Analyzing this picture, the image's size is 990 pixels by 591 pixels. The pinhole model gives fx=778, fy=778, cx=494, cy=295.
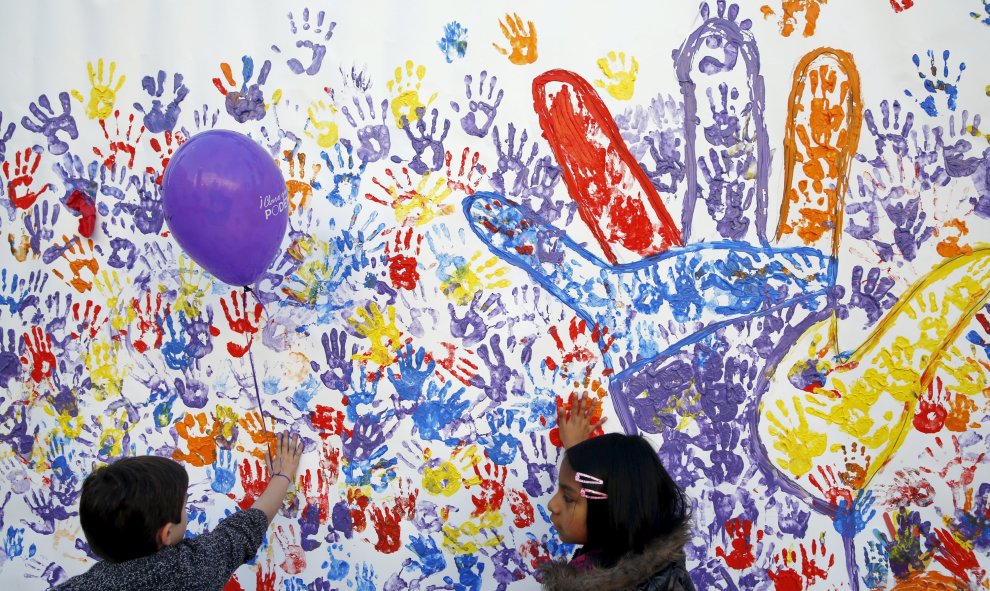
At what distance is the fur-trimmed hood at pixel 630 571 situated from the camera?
5.33 ft

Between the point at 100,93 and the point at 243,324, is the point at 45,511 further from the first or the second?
the point at 100,93

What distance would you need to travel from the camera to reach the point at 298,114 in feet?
7.69

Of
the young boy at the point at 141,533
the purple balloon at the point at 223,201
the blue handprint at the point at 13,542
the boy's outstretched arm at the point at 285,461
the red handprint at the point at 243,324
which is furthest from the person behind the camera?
the blue handprint at the point at 13,542

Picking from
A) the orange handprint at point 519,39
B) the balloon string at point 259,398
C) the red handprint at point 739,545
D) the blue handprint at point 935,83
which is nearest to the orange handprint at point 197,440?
the balloon string at point 259,398

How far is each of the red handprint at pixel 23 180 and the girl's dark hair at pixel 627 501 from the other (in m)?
1.91

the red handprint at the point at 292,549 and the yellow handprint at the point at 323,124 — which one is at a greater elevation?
the yellow handprint at the point at 323,124

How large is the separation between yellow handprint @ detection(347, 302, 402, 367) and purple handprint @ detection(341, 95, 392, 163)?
0.45m

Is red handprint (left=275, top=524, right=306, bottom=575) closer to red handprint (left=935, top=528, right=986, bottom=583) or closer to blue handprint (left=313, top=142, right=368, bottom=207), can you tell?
blue handprint (left=313, top=142, right=368, bottom=207)

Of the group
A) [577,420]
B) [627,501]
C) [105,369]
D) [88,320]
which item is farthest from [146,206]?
[627,501]

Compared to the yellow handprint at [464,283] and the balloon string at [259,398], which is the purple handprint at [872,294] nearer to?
the yellow handprint at [464,283]

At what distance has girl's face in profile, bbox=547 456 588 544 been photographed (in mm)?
1761

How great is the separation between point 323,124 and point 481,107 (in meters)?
0.48

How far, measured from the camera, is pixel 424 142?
2330mm

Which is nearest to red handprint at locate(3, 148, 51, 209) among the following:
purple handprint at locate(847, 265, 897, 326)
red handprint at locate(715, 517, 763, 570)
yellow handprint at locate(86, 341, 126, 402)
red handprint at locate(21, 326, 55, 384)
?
red handprint at locate(21, 326, 55, 384)
